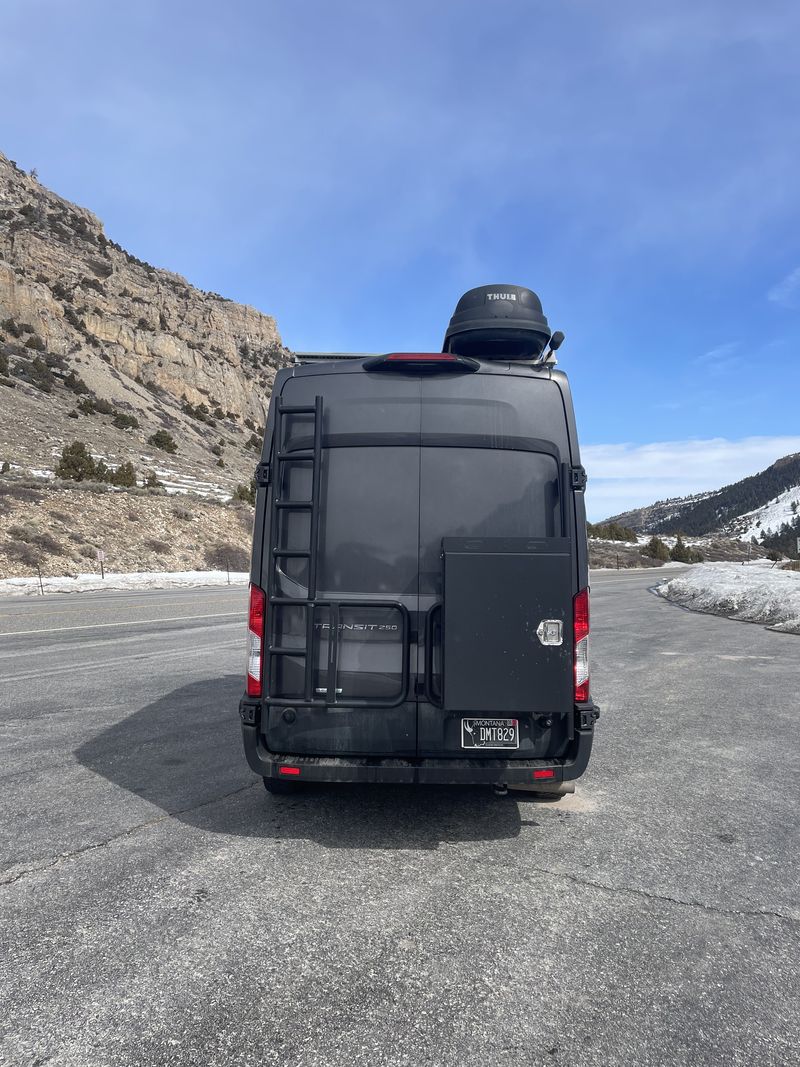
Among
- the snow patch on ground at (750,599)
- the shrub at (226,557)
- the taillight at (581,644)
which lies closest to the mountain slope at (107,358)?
the shrub at (226,557)

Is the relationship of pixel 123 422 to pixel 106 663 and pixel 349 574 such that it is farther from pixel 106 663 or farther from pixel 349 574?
pixel 349 574

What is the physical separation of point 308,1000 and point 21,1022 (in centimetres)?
101

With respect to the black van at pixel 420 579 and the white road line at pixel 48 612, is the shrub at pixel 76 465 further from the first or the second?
the black van at pixel 420 579

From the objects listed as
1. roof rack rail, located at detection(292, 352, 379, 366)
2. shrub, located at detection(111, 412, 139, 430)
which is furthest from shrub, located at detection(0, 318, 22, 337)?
roof rack rail, located at detection(292, 352, 379, 366)

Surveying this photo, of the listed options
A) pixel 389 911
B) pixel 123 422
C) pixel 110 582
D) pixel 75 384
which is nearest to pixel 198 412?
pixel 75 384

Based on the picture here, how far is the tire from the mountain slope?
39771 millimetres

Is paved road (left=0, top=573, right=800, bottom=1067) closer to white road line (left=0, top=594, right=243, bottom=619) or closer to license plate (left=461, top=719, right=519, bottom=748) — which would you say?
license plate (left=461, top=719, right=519, bottom=748)

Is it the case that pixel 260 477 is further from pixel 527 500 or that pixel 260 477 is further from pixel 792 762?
pixel 792 762

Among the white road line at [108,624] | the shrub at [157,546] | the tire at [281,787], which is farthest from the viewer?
the shrub at [157,546]

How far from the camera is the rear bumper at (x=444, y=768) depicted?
12.6 feet

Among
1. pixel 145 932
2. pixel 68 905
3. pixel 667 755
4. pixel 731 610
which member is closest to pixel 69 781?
pixel 68 905

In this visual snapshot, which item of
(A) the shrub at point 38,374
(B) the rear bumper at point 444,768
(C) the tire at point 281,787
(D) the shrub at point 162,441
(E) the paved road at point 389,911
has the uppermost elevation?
(A) the shrub at point 38,374

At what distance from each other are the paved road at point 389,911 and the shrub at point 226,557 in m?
31.4

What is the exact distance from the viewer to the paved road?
93.7 inches
